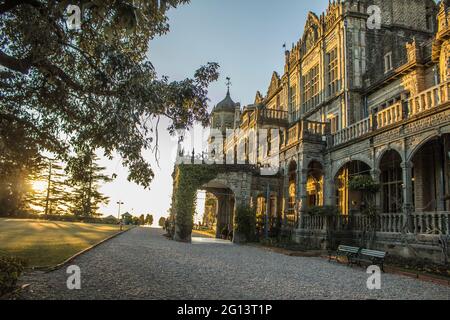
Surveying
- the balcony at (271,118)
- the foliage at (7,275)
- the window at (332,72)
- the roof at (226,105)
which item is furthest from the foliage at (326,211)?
the roof at (226,105)

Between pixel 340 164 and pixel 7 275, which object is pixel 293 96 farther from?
pixel 7 275

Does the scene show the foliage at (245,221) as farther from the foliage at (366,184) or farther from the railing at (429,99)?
the railing at (429,99)

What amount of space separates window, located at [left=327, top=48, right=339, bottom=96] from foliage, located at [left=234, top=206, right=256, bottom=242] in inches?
375

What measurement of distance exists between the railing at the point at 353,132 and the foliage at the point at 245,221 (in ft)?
24.4

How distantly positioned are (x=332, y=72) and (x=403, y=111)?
945 cm

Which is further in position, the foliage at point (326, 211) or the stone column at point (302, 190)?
the stone column at point (302, 190)

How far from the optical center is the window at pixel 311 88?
25.8m

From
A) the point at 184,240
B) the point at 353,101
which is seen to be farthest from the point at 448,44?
the point at 184,240

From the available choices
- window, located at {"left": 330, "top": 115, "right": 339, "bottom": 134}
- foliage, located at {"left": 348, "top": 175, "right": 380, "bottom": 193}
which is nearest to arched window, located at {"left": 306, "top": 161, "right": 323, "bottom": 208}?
window, located at {"left": 330, "top": 115, "right": 339, "bottom": 134}

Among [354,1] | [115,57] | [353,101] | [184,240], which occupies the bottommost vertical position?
[184,240]

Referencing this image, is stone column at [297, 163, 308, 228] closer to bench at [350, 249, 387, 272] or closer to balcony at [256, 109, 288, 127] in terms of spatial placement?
bench at [350, 249, 387, 272]

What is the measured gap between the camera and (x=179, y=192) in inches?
938

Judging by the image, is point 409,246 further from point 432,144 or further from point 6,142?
point 6,142

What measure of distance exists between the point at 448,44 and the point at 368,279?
11605mm
